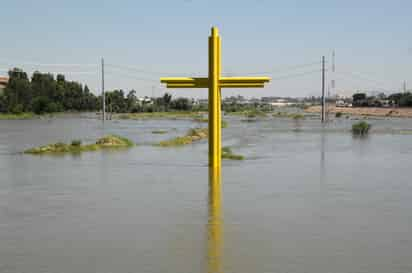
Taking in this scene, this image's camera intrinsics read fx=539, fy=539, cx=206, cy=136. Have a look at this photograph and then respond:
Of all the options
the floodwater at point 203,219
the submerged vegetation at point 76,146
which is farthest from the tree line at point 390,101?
the floodwater at point 203,219

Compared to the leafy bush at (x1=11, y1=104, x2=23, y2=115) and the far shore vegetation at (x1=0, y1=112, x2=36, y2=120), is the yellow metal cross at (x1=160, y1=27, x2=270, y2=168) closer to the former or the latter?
the far shore vegetation at (x1=0, y1=112, x2=36, y2=120)

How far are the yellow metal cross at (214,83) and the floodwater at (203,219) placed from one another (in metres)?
1.46

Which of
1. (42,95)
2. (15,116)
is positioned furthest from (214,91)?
(42,95)

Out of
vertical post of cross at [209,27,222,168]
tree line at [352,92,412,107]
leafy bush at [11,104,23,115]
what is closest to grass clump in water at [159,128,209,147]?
vertical post of cross at [209,27,222,168]

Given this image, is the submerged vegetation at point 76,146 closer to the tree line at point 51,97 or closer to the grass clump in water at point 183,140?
the grass clump in water at point 183,140

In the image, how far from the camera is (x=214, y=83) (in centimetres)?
1570

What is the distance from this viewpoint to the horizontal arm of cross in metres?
15.6

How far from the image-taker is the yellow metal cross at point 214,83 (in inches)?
611

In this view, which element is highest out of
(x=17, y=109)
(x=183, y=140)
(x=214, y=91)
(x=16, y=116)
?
(x=214, y=91)

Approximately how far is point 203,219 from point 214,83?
6.79 metres

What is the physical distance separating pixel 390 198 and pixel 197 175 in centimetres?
575

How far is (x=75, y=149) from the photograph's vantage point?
2445 centimetres

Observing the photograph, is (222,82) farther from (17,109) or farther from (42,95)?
(42,95)

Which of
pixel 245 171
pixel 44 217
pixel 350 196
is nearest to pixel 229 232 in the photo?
pixel 44 217
